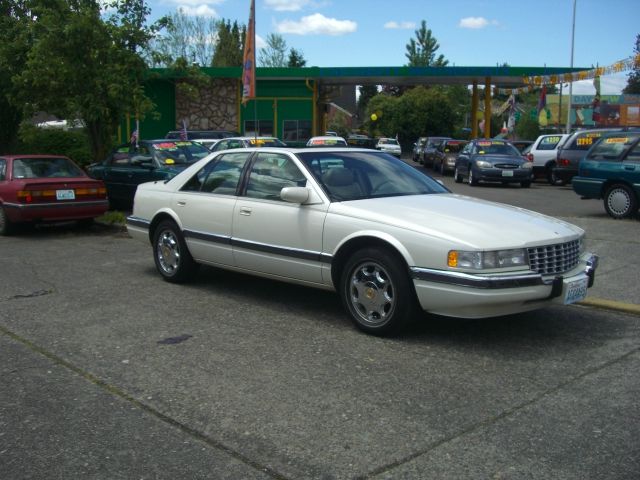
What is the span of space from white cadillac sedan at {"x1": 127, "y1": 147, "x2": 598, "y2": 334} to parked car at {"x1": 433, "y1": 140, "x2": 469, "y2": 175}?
2090 centimetres

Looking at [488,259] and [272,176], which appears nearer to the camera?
[488,259]

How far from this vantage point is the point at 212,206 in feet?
23.2

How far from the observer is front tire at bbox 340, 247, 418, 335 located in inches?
211

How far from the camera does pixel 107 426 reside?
3.93m

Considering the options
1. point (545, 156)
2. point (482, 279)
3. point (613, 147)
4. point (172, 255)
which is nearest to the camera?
point (482, 279)

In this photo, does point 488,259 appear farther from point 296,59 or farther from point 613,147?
point 296,59

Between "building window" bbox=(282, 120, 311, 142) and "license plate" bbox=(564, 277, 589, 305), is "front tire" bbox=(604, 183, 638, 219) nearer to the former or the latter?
"license plate" bbox=(564, 277, 589, 305)

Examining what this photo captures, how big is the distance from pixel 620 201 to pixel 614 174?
491 millimetres

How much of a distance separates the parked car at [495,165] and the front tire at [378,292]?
16.7 meters

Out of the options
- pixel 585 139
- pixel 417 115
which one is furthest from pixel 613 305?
pixel 417 115

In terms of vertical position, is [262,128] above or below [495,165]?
above

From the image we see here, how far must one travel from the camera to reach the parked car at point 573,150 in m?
19.7

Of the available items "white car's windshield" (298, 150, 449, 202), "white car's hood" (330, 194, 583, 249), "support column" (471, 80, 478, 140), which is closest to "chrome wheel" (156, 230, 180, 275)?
"white car's windshield" (298, 150, 449, 202)

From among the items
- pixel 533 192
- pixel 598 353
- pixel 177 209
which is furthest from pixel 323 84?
pixel 598 353
